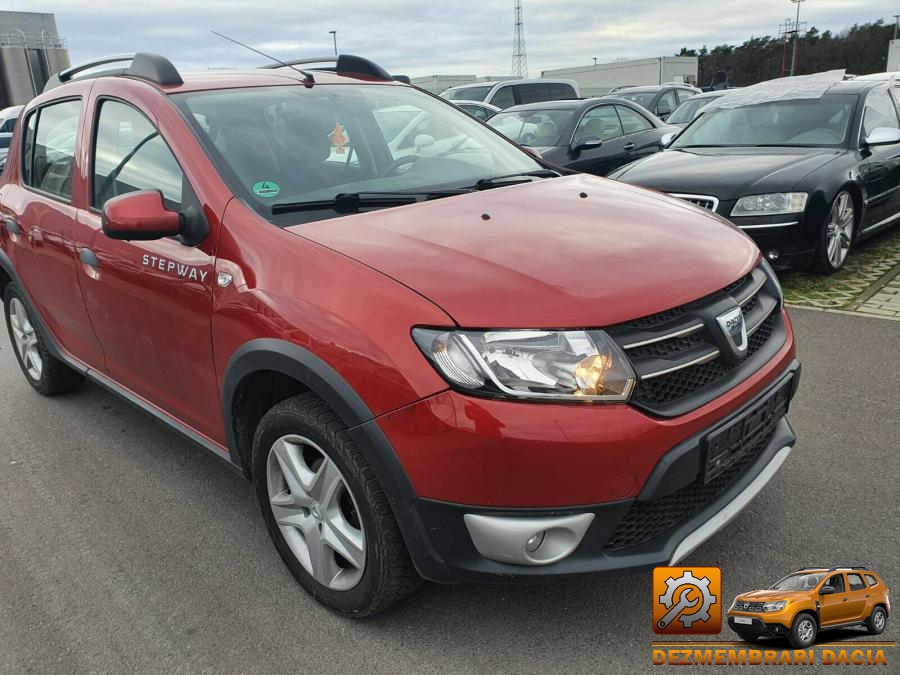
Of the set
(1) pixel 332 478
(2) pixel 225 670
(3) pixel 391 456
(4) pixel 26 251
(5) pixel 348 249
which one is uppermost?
(5) pixel 348 249

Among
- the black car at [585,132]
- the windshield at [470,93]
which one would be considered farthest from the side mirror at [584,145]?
the windshield at [470,93]

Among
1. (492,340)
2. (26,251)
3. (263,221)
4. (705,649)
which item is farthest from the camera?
(26,251)

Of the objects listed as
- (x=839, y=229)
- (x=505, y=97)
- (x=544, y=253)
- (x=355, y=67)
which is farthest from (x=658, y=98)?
(x=544, y=253)

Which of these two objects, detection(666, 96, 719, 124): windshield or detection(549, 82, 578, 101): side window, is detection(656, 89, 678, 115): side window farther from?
detection(666, 96, 719, 124): windshield

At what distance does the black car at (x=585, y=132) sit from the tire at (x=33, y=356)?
5793 millimetres

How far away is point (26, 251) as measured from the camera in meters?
3.83

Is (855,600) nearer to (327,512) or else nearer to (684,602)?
(684,602)

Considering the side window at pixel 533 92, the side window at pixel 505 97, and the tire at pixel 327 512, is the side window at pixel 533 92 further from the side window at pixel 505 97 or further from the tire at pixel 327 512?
the tire at pixel 327 512

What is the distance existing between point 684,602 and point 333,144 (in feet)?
6.84

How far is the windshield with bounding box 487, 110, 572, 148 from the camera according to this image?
894 cm

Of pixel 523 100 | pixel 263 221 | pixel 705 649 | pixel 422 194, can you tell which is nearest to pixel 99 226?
pixel 263 221

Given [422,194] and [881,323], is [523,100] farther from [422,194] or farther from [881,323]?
[422,194]

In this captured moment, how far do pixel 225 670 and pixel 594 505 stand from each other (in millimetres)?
1228

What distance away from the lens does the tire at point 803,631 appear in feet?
6.81
